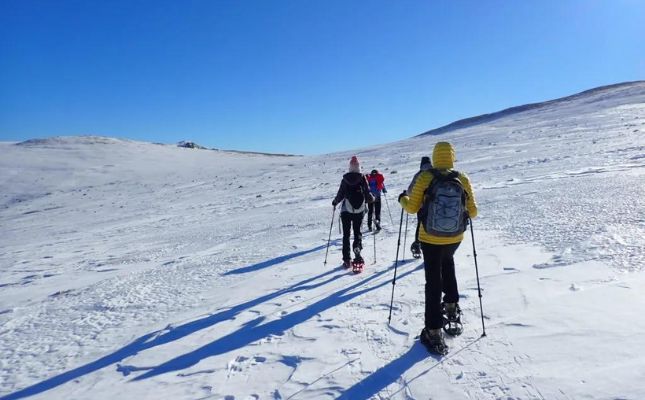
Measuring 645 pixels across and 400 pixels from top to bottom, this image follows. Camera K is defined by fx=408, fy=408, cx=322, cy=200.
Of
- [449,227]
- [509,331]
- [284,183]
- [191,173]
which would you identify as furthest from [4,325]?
[191,173]

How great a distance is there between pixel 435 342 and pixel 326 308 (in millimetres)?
2007

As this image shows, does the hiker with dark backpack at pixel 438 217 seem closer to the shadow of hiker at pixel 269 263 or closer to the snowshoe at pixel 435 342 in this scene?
the snowshoe at pixel 435 342

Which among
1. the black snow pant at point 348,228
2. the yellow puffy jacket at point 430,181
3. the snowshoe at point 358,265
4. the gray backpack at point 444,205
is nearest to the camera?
the gray backpack at point 444,205

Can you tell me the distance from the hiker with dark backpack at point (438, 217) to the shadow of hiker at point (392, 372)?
10 centimetres

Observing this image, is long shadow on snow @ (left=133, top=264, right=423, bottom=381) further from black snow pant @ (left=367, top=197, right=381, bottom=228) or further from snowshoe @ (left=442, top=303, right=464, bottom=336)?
black snow pant @ (left=367, top=197, right=381, bottom=228)

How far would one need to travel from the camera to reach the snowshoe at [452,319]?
15.4ft

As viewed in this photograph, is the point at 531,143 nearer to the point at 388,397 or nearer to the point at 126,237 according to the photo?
the point at 126,237

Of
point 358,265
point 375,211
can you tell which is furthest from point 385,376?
point 375,211

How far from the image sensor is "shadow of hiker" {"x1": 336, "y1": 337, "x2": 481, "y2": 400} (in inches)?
152

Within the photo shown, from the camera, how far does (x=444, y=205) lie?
4.20 meters

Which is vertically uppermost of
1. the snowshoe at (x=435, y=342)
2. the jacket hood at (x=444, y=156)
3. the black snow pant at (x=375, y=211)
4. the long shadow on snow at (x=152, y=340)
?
the jacket hood at (x=444, y=156)

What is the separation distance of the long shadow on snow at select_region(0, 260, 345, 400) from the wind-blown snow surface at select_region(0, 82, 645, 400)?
30 mm

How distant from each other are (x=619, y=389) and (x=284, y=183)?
24.7 metres

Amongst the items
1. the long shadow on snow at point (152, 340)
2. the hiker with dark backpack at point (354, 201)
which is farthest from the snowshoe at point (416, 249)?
the long shadow on snow at point (152, 340)
